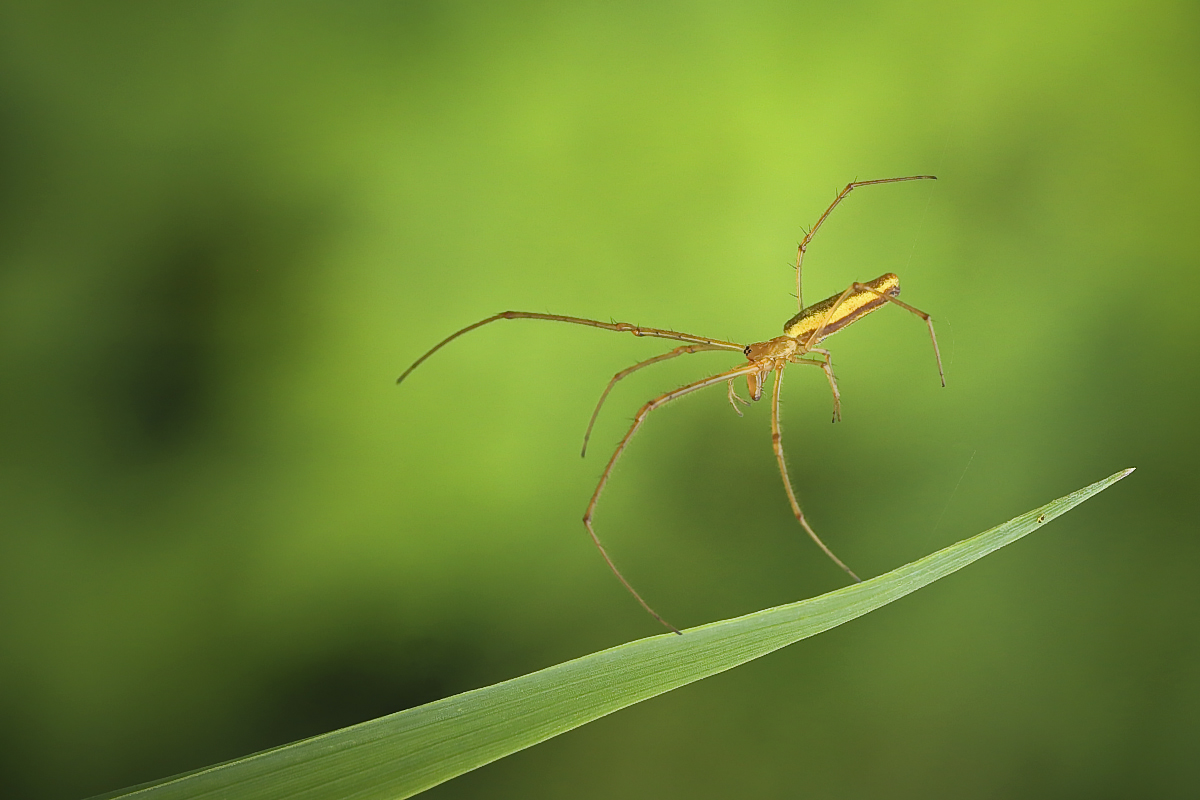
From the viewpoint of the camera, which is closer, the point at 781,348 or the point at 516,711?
the point at 516,711

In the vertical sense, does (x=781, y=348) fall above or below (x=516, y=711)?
above

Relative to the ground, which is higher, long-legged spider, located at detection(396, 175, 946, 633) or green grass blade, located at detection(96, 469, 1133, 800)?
long-legged spider, located at detection(396, 175, 946, 633)

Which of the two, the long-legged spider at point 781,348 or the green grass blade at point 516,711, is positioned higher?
the long-legged spider at point 781,348

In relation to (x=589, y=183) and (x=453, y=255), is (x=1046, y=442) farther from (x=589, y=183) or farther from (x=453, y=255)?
(x=453, y=255)

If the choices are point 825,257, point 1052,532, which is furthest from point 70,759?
point 1052,532

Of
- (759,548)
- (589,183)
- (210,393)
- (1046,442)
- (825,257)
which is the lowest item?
(759,548)

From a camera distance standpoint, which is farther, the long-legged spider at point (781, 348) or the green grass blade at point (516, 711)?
the long-legged spider at point (781, 348)

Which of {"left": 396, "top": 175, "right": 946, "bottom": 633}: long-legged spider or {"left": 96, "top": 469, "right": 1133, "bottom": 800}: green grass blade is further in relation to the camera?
{"left": 396, "top": 175, "right": 946, "bottom": 633}: long-legged spider

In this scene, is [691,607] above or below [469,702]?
below
